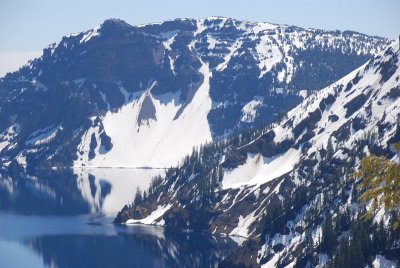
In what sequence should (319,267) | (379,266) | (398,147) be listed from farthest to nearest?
1. (319,267)
2. (379,266)
3. (398,147)

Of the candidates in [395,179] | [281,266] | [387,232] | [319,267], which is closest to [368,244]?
[387,232]

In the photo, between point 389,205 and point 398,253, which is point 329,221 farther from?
point 389,205

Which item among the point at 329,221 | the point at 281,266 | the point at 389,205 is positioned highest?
the point at 389,205

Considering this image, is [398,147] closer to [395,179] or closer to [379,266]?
[395,179]

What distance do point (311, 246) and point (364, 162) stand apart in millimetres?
158811

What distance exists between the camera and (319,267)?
182 meters

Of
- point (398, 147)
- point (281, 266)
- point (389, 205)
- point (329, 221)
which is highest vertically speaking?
point (398, 147)

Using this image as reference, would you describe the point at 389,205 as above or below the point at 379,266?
above

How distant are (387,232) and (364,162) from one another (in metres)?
136

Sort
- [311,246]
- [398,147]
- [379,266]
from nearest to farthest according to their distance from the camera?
[398,147] → [379,266] → [311,246]

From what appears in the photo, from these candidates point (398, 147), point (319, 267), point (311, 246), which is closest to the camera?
point (398, 147)

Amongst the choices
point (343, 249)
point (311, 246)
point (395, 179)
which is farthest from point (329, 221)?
point (395, 179)

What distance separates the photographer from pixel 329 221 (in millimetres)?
197500

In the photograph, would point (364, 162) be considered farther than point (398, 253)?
No
